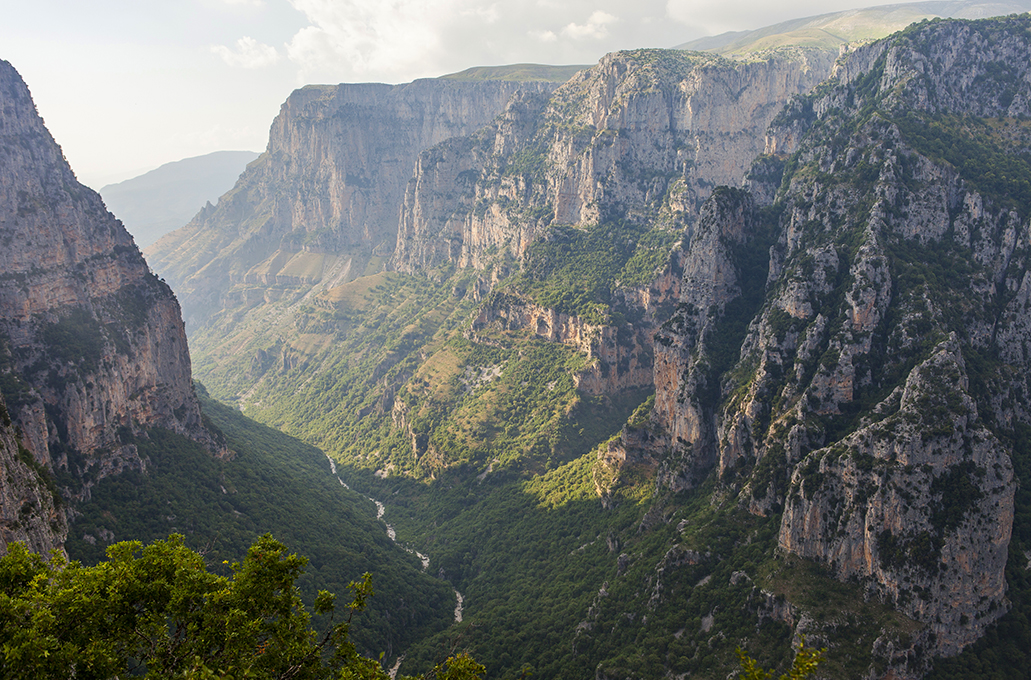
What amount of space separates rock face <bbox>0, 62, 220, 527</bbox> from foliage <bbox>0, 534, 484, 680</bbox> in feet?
185

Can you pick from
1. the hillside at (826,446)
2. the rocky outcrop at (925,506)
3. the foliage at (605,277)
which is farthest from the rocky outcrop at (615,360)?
the rocky outcrop at (925,506)

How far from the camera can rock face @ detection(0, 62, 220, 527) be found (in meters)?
92.1

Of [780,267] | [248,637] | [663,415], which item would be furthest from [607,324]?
[248,637]

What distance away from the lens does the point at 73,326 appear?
4144 inches

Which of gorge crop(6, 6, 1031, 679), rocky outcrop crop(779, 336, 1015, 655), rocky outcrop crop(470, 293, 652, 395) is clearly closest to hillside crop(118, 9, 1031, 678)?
rocky outcrop crop(779, 336, 1015, 655)

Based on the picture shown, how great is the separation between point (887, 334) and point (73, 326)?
11445cm

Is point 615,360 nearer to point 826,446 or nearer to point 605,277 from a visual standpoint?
point 605,277

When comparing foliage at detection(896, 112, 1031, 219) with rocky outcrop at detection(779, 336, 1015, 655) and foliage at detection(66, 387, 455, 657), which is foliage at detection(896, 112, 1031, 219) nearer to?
rocky outcrop at detection(779, 336, 1015, 655)

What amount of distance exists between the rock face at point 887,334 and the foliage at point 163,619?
52745 millimetres

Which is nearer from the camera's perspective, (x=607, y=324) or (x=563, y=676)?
(x=563, y=676)

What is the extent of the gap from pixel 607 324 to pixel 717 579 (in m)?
91.2

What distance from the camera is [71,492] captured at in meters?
85.4

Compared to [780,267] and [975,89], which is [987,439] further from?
[975,89]

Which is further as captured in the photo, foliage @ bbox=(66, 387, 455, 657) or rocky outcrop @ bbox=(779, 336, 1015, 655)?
foliage @ bbox=(66, 387, 455, 657)
